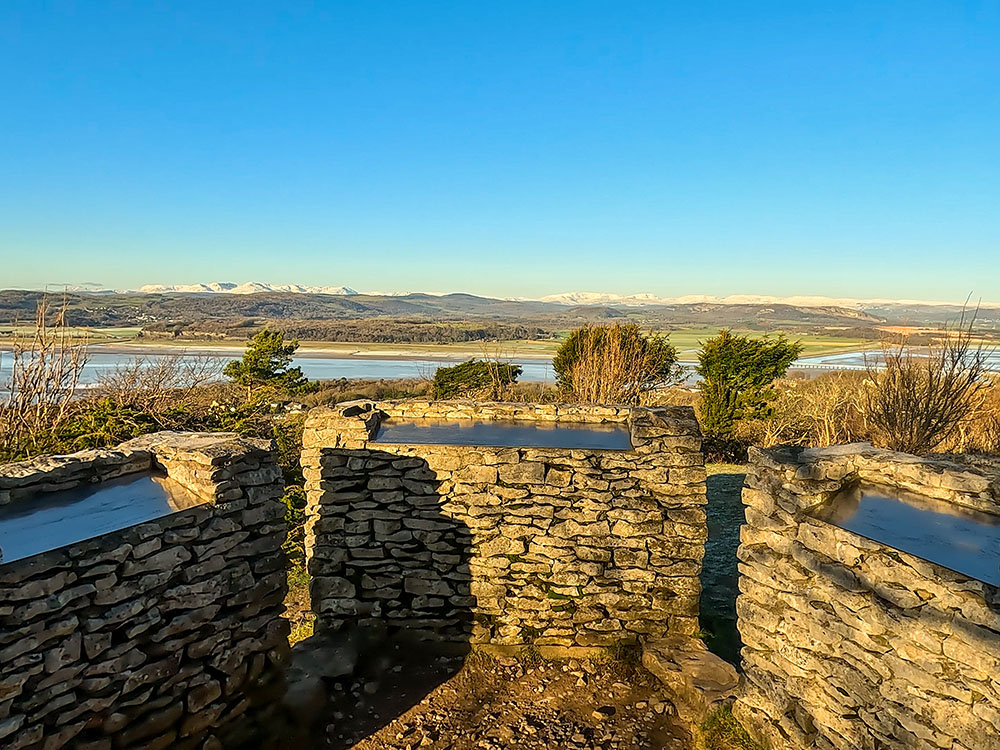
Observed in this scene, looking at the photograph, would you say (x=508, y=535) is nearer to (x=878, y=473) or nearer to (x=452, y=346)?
(x=878, y=473)

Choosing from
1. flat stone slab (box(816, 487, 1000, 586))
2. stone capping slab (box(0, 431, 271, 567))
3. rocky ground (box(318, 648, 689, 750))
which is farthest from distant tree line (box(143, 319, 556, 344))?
flat stone slab (box(816, 487, 1000, 586))

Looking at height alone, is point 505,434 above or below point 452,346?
above

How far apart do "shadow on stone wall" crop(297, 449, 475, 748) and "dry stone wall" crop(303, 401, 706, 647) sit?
12 millimetres

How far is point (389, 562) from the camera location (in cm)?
580

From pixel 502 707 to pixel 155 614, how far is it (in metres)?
2.94

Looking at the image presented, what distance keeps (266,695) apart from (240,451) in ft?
6.47

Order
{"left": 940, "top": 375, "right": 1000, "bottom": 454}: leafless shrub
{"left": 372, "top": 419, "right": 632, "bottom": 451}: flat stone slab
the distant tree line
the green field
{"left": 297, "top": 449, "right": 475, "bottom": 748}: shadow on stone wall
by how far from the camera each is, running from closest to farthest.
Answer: {"left": 297, "top": 449, "right": 475, "bottom": 748}: shadow on stone wall
{"left": 372, "top": 419, "right": 632, "bottom": 451}: flat stone slab
{"left": 940, "top": 375, "right": 1000, "bottom": 454}: leafless shrub
the green field
the distant tree line

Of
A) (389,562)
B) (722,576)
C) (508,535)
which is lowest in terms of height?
(722,576)

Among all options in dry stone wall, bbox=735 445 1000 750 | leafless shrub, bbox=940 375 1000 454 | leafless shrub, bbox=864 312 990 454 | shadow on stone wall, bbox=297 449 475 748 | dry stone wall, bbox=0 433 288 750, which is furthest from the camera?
leafless shrub, bbox=940 375 1000 454

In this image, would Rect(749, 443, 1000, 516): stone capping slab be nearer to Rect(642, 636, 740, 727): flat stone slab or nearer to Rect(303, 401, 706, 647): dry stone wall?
Rect(303, 401, 706, 647): dry stone wall

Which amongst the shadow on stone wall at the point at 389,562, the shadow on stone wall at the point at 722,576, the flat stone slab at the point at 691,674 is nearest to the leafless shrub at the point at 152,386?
the shadow on stone wall at the point at 389,562

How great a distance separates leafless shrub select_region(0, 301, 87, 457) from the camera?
28.8 ft

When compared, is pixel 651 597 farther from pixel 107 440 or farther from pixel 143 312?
pixel 143 312

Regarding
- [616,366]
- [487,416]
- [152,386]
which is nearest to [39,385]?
[152,386]
